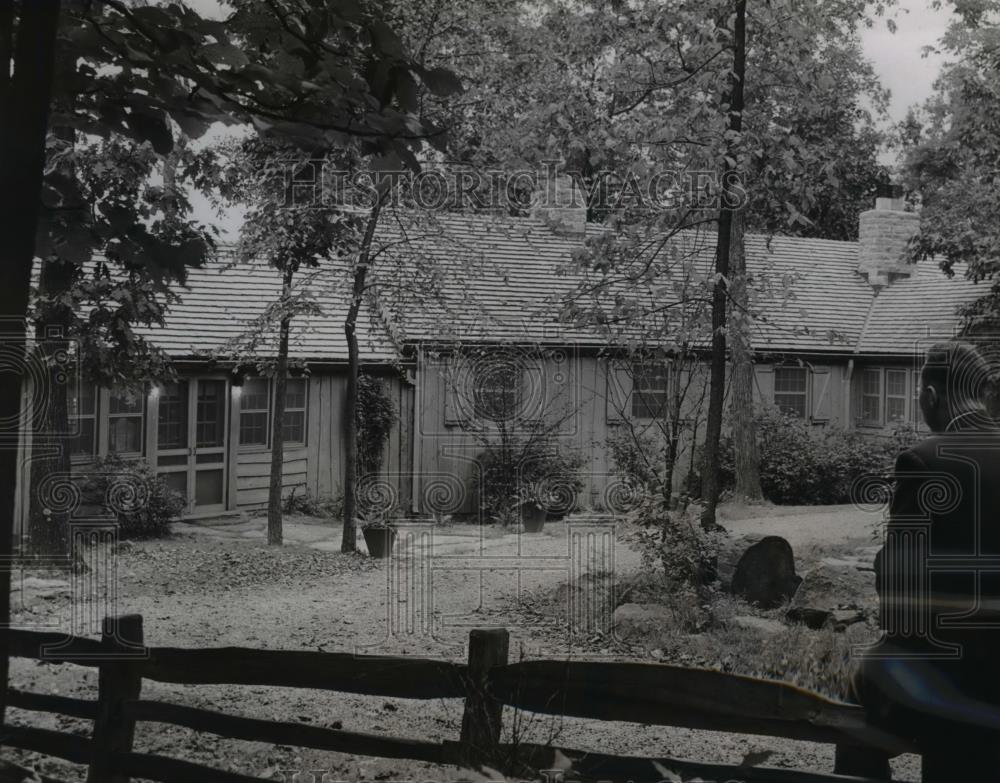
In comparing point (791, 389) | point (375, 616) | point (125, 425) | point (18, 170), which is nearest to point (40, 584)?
point (375, 616)

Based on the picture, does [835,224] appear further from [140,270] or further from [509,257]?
[140,270]

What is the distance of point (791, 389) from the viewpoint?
21.5 meters

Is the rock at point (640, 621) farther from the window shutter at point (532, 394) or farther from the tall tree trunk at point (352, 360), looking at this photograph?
the window shutter at point (532, 394)

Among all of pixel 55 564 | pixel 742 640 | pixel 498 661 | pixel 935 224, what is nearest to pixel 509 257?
pixel 935 224

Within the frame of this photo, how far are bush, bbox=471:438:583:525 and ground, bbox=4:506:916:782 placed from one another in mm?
728

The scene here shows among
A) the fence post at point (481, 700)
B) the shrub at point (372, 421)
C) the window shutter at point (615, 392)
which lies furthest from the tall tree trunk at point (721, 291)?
the window shutter at point (615, 392)

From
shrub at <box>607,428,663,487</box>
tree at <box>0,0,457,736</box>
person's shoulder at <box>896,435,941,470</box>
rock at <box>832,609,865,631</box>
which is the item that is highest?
tree at <box>0,0,457,736</box>

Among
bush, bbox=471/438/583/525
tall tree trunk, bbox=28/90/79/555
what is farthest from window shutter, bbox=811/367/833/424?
tall tree trunk, bbox=28/90/79/555

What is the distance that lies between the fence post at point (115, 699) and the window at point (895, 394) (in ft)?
62.7

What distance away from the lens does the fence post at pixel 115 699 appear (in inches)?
179

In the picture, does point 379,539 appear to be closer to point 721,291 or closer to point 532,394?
point 532,394

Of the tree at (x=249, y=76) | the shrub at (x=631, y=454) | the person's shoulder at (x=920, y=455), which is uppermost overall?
the tree at (x=249, y=76)

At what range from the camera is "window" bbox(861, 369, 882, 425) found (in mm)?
21859
